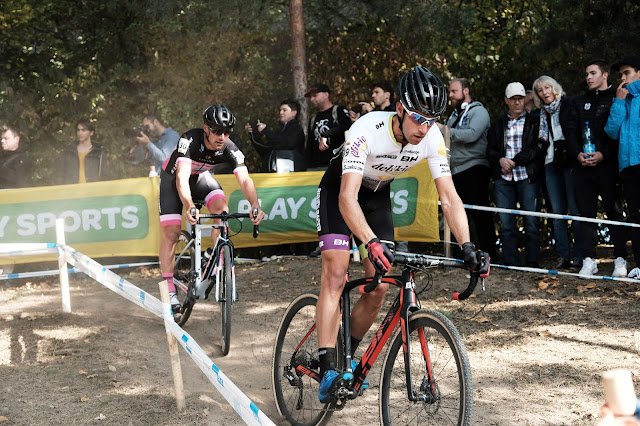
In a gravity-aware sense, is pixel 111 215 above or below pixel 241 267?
above

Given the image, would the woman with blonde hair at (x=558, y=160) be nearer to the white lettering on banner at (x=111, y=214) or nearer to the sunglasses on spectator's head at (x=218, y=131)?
the sunglasses on spectator's head at (x=218, y=131)

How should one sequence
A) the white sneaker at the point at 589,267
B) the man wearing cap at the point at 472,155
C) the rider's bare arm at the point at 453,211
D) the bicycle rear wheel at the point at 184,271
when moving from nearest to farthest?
1. the rider's bare arm at the point at 453,211
2. the bicycle rear wheel at the point at 184,271
3. the white sneaker at the point at 589,267
4. the man wearing cap at the point at 472,155

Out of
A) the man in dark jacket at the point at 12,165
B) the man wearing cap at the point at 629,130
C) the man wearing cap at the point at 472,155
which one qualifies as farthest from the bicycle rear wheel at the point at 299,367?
the man in dark jacket at the point at 12,165

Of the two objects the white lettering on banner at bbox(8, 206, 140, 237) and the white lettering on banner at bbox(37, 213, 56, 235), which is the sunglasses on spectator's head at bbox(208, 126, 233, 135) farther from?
the white lettering on banner at bbox(37, 213, 56, 235)

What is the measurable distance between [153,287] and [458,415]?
6.92 m

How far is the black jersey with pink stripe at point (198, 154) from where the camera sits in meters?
7.31

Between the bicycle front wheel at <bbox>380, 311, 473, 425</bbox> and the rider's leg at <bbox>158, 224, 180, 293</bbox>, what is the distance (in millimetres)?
3927

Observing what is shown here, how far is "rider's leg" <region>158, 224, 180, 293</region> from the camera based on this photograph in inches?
305

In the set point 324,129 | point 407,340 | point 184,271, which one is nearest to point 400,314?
point 407,340

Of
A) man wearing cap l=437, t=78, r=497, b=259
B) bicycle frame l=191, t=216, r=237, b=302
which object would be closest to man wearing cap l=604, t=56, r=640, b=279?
man wearing cap l=437, t=78, r=497, b=259

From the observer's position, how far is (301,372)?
5141 mm

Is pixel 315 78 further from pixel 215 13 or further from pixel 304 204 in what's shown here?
pixel 304 204

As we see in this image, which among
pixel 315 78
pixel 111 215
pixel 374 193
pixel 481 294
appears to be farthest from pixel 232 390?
pixel 315 78

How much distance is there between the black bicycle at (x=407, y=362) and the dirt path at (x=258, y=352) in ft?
2.01
